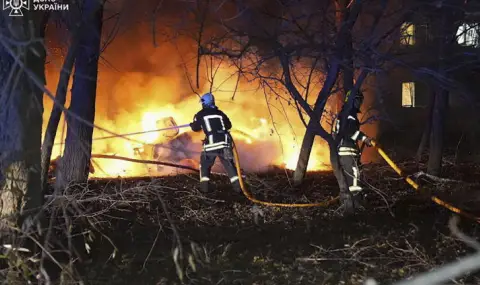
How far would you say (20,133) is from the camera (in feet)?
14.4

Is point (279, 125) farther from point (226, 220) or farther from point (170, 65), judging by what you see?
point (226, 220)

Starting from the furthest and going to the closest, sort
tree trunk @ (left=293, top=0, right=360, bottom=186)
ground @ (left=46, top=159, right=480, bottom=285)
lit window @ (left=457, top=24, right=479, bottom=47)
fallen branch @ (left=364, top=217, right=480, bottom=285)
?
lit window @ (left=457, top=24, right=479, bottom=47), tree trunk @ (left=293, top=0, right=360, bottom=186), ground @ (left=46, top=159, right=480, bottom=285), fallen branch @ (left=364, top=217, right=480, bottom=285)

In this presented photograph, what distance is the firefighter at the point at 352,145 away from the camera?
273 inches

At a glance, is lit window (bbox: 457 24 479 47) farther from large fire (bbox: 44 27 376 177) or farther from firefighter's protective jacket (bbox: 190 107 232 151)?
large fire (bbox: 44 27 376 177)

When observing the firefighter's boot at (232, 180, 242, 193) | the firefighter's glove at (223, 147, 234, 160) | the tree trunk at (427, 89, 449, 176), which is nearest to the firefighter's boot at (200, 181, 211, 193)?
the firefighter's boot at (232, 180, 242, 193)

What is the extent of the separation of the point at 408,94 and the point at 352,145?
38.8 ft

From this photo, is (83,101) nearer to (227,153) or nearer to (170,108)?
(227,153)

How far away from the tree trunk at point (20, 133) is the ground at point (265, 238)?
31.5 inches

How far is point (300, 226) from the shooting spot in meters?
6.45

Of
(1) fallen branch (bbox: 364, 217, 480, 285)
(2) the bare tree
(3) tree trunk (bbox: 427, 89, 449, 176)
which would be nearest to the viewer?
(1) fallen branch (bbox: 364, 217, 480, 285)

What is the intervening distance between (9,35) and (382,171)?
8.11m

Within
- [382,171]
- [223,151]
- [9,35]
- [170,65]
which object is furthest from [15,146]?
[170,65]

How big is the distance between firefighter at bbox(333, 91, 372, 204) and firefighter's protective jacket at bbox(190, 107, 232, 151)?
1912mm

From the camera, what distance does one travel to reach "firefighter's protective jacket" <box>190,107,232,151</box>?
26.7 ft
